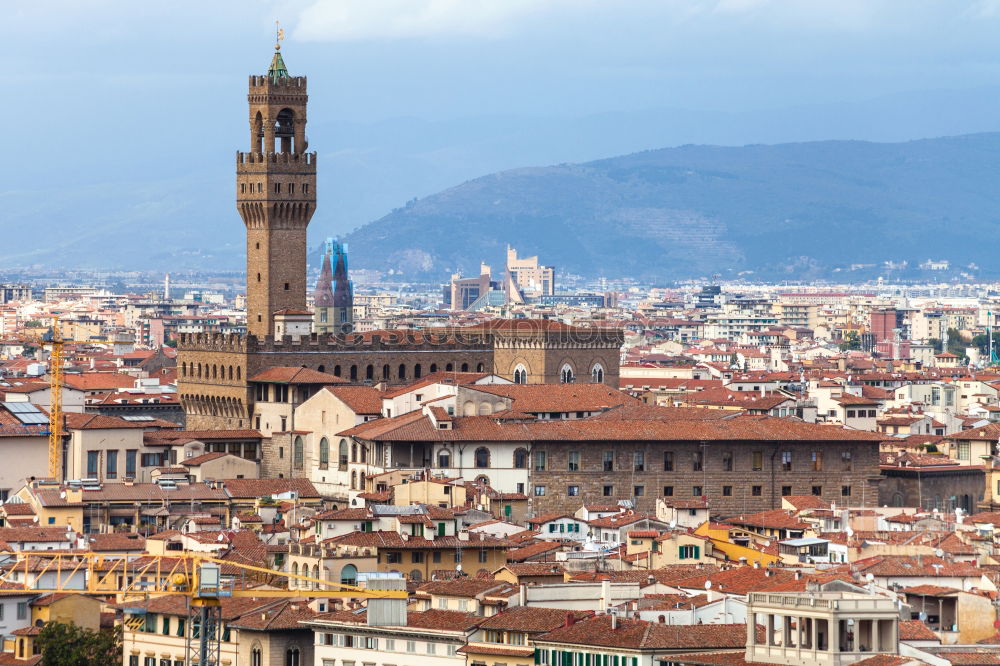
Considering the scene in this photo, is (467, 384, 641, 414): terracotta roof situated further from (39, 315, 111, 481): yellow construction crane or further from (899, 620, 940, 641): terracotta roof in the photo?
(899, 620, 940, 641): terracotta roof

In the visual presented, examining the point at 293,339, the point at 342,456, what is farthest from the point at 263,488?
the point at 293,339

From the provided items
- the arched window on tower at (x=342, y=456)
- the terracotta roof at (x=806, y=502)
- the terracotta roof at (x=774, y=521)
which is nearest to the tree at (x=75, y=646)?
the terracotta roof at (x=774, y=521)

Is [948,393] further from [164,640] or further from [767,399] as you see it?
[164,640]

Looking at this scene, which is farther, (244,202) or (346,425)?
(244,202)

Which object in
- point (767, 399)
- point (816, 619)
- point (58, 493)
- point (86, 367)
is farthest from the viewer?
point (86, 367)

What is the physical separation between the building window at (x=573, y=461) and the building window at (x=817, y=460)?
6053 mm

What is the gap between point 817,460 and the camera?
7469 centimetres

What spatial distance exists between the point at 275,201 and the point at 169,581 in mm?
50204

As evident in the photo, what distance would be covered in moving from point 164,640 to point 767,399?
1888 inches

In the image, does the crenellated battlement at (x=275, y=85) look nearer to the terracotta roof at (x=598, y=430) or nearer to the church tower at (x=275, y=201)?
the church tower at (x=275, y=201)

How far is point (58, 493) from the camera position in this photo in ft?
210

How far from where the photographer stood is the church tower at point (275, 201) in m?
94.6

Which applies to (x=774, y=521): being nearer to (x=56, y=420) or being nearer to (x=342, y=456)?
(x=342, y=456)

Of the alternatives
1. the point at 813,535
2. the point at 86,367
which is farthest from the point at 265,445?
the point at 86,367
